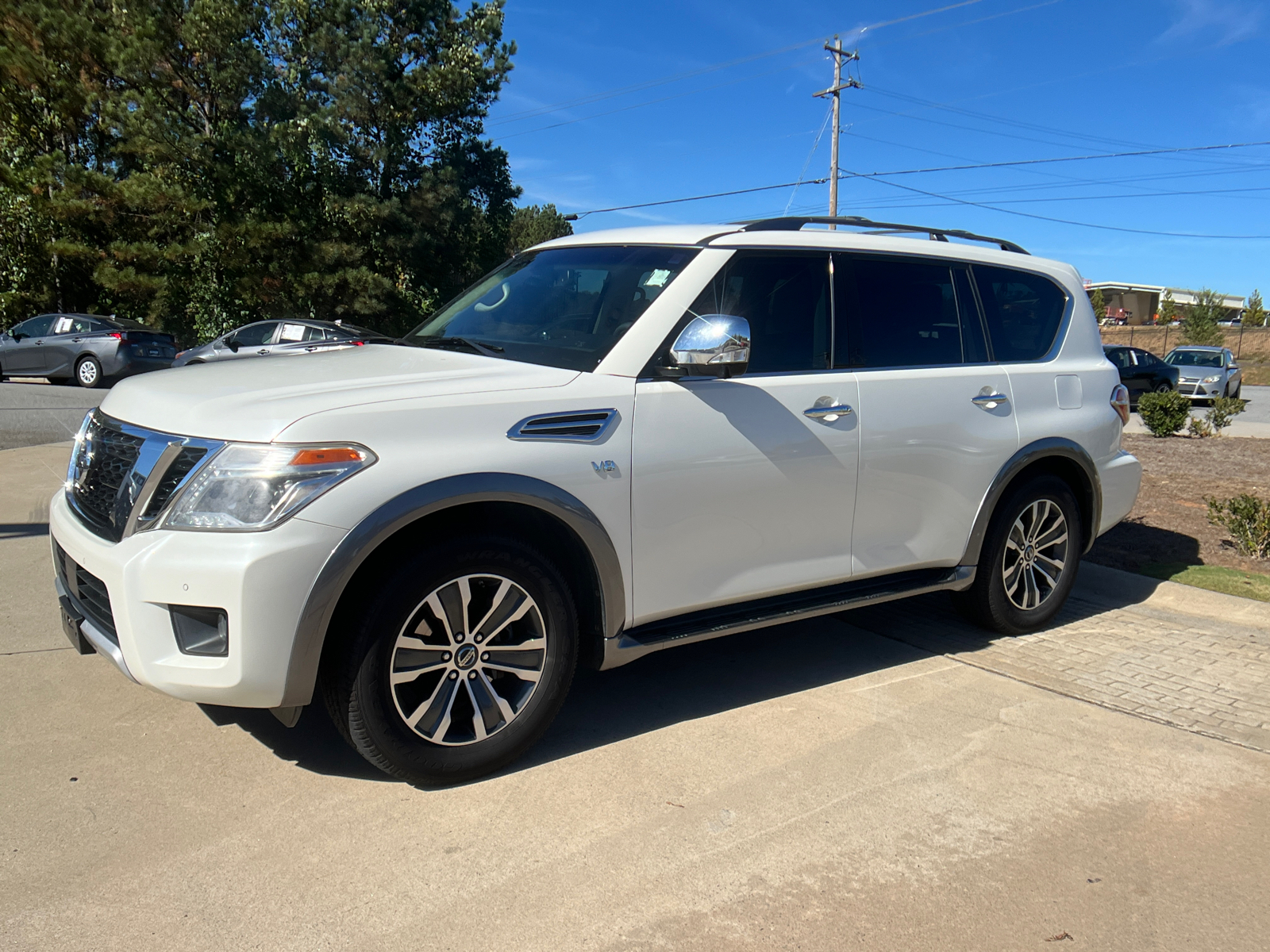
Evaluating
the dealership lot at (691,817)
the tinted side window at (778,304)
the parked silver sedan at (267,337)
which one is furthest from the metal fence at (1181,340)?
the dealership lot at (691,817)

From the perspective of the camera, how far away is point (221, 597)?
288 cm

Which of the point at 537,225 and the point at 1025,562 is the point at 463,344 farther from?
the point at 537,225

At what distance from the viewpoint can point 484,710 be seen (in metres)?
3.38

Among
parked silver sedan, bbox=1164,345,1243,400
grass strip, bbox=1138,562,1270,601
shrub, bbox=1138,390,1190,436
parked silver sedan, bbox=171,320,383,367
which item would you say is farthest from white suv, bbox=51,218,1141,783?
parked silver sedan, bbox=1164,345,1243,400

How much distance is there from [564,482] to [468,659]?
0.67 metres

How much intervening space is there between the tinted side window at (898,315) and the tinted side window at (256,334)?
1841 cm

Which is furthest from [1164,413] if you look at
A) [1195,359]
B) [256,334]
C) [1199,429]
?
[256,334]

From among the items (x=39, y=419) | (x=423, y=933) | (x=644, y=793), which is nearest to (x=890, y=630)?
(x=644, y=793)

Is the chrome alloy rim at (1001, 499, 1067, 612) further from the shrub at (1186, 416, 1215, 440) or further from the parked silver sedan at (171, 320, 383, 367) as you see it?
the parked silver sedan at (171, 320, 383, 367)

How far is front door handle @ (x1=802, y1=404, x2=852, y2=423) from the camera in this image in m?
4.02

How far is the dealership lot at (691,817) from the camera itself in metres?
2.66

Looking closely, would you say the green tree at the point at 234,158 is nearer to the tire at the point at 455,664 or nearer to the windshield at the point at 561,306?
the windshield at the point at 561,306

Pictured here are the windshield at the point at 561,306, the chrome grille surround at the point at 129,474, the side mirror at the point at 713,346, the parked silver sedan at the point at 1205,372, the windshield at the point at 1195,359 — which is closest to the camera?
the chrome grille surround at the point at 129,474

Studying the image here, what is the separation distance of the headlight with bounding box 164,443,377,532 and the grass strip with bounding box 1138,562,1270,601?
17.7ft
